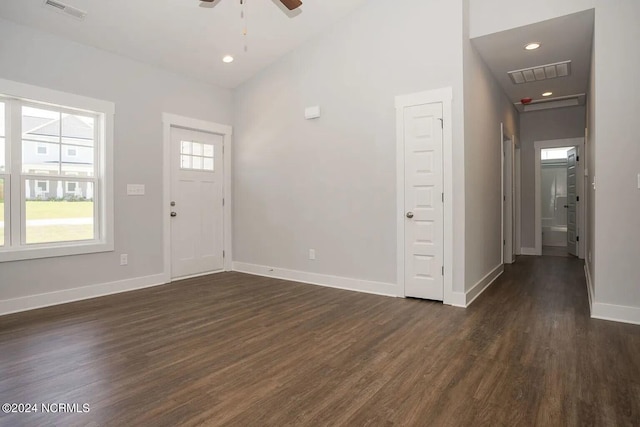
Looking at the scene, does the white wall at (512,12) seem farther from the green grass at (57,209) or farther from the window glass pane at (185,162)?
the green grass at (57,209)

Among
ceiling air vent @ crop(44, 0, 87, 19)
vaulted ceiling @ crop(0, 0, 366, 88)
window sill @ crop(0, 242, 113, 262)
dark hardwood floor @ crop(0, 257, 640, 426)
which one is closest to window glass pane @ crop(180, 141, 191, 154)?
vaulted ceiling @ crop(0, 0, 366, 88)

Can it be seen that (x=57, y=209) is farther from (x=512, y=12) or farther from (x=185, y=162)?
(x=512, y=12)

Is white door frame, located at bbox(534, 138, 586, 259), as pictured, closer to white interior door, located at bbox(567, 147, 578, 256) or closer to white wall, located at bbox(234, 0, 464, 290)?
white interior door, located at bbox(567, 147, 578, 256)

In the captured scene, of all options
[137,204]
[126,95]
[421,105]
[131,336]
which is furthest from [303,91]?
[131,336]

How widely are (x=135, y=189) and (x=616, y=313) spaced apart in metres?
5.21

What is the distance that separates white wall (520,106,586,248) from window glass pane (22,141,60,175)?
788 cm

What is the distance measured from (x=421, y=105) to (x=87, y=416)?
3.75 meters

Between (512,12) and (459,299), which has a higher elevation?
(512,12)

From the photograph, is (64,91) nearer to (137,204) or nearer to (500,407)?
(137,204)

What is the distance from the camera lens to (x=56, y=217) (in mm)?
3945

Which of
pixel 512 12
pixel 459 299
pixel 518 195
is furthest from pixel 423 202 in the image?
pixel 518 195

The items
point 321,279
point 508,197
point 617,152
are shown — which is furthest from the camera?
point 508,197

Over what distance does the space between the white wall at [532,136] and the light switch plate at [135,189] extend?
704 centimetres

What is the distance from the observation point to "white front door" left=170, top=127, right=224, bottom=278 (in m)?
5.02
